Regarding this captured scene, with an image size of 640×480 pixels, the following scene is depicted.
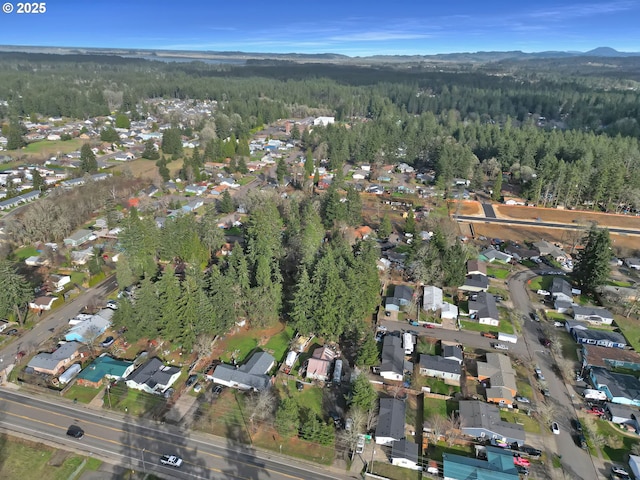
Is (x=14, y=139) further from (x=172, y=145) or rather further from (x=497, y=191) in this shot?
(x=497, y=191)

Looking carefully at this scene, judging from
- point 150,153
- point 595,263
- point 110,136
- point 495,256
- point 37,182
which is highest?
point 110,136

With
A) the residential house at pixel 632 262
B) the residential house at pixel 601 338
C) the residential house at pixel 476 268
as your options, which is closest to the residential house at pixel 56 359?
the residential house at pixel 476 268

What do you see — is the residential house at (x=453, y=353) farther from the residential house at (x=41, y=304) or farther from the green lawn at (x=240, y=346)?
the residential house at (x=41, y=304)

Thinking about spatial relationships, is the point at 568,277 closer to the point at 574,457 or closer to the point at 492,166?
the point at 574,457

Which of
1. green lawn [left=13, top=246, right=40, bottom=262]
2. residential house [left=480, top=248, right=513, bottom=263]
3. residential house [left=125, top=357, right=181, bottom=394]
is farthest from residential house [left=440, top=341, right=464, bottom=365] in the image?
green lawn [left=13, top=246, right=40, bottom=262]

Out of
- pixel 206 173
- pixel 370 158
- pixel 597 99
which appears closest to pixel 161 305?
pixel 206 173

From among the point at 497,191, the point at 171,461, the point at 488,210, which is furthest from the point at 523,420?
the point at 497,191

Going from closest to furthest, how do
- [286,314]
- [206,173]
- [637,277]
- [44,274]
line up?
[286,314]
[44,274]
[637,277]
[206,173]
